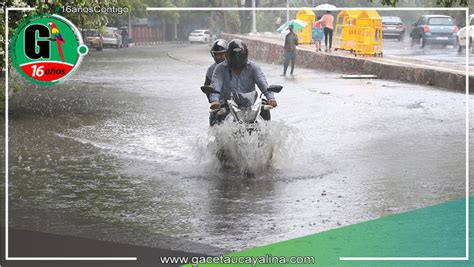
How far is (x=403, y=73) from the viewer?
78.7ft

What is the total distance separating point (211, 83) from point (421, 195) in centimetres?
285

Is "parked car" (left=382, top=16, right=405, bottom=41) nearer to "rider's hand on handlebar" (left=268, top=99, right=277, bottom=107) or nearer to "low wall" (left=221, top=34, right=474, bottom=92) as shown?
"low wall" (left=221, top=34, right=474, bottom=92)

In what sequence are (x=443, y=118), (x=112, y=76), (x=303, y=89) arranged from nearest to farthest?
(x=443, y=118), (x=303, y=89), (x=112, y=76)

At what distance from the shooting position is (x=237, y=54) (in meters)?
10.3

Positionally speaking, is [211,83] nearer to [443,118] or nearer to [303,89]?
[443,118]

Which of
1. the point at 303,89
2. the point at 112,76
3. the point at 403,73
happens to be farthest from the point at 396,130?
the point at 112,76

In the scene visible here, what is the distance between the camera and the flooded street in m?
7.82

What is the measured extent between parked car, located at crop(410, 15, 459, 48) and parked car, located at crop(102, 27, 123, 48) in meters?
18.9

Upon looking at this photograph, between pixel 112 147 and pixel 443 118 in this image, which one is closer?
pixel 112 147

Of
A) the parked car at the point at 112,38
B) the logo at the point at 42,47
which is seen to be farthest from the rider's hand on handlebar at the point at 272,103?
the parked car at the point at 112,38

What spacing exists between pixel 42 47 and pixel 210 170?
8.14 feet

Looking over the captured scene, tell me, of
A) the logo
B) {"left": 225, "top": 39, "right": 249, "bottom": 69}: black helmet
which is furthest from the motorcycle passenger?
the logo

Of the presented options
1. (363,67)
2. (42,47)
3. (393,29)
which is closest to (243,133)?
(42,47)

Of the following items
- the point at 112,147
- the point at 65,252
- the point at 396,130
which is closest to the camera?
the point at 65,252
